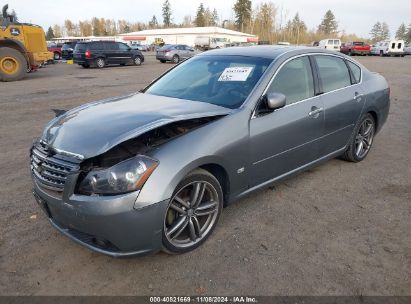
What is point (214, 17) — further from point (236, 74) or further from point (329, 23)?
point (236, 74)

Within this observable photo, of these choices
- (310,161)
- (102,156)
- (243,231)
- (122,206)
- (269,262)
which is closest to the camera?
(122,206)

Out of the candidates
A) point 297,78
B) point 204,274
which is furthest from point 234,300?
point 297,78

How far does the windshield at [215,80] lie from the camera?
3520mm

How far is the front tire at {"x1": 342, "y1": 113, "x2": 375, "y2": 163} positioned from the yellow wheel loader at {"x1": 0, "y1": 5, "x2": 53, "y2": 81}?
14.7 metres

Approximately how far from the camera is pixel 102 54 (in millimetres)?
23109

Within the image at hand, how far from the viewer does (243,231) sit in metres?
3.35

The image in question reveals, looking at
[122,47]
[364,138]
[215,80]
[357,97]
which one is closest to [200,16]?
[122,47]

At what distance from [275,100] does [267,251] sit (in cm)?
140

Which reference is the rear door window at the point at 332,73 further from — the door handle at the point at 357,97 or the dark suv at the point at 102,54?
the dark suv at the point at 102,54

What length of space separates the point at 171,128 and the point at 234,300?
58.1 inches

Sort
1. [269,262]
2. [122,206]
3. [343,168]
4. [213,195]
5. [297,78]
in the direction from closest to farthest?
[122,206] < [269,262] < [213,195] < [297,78] < [343,168]

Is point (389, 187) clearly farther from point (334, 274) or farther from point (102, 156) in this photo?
point (102, 156)

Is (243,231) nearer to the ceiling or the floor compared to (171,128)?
nearer to the floor

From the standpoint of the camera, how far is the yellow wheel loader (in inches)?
579
